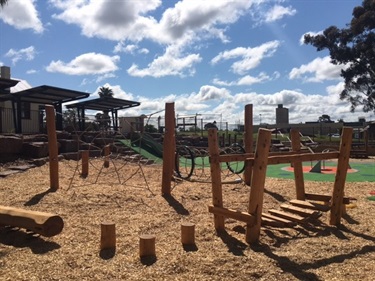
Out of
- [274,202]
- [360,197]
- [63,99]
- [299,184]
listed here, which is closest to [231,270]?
[299,184]

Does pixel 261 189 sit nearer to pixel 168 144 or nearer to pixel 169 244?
pixel 169 244

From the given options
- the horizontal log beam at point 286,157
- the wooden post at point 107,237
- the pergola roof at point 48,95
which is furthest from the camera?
the pergola roof at point 48,95

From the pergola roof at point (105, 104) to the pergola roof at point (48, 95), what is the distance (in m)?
2.98

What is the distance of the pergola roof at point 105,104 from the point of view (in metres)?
24.8

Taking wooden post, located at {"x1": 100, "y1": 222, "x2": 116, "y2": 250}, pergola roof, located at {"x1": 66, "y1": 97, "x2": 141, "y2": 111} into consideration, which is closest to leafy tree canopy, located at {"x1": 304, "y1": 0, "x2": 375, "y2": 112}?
pergola roof, located at {"x1": 66, "y1": 97, "x2": 141, "y2": 111}

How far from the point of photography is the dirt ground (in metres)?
3.87

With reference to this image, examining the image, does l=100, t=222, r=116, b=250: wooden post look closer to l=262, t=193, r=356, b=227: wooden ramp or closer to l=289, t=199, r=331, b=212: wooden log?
l=262, t=193, r=356, b=227: wooden ramp

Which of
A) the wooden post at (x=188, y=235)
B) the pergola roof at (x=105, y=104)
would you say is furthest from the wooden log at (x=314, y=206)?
the pergola roof at (x=105, y=104)

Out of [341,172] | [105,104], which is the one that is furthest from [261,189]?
[105,104]

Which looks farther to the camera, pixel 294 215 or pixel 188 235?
pixel 294 215

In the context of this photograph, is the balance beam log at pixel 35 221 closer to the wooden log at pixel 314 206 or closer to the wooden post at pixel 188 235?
the wooden post at pixel 188 235

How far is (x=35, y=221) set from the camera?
4.77 meters

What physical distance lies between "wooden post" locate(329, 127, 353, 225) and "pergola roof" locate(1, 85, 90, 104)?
15.3 m

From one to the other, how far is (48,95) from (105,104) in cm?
683
